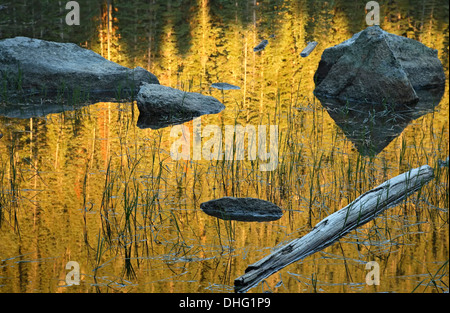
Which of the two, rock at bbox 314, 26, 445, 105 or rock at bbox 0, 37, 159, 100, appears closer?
rock at bbox 314, 26, 445, 105

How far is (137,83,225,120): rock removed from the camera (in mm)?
8773

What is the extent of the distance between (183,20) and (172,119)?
6947 millimetres

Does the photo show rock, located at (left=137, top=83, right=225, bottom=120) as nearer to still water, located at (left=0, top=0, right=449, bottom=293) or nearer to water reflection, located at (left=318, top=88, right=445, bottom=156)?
still water, located at (left=0, top=0, right=449, bottom=293)

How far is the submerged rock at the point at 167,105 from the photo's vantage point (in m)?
8.77

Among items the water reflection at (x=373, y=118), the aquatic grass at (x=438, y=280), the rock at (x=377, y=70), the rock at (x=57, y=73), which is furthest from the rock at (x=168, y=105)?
the aquatic grass at (x=438, y=280)

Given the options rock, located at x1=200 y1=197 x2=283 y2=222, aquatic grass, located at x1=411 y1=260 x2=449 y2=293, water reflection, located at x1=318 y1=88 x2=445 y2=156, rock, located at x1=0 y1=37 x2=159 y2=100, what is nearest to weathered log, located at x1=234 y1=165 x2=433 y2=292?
rock, located at x1=200 y1=197 x2=283 y2=222

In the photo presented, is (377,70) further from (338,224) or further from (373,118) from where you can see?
(338,224)

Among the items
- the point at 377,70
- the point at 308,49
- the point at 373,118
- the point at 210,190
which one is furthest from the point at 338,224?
the point at 308,49

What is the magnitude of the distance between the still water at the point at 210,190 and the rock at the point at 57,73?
0.69 m

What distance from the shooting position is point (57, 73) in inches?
385

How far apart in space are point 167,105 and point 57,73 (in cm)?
215

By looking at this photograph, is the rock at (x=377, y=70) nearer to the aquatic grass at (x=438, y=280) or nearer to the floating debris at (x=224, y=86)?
the floating debris at (x=224, y=86)

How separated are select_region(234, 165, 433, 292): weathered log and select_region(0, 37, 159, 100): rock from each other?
16.7 ft
